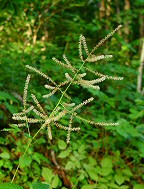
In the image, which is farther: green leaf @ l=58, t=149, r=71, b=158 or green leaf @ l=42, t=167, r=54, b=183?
green leaf @ l=58, t=149, r=71, b=158

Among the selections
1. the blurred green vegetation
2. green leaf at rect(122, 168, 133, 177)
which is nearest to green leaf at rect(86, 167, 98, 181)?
the blurred green vegetation

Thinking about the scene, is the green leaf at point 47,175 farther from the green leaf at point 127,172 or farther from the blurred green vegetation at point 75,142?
the green leaf at point 127,172

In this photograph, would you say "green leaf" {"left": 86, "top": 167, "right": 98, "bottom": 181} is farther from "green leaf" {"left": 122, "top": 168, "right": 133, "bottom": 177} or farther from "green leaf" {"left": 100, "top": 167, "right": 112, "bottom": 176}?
"green leaf" {"left": 122, "top": 168, "right": 133, "bottom": 177}

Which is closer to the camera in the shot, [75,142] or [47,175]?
[47,175]

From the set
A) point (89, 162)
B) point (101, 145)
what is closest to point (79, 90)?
point (101, 145)

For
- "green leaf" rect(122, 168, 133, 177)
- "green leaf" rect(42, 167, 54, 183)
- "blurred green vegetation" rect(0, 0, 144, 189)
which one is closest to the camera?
"green leaf" rect(42, 167, 54, 183)

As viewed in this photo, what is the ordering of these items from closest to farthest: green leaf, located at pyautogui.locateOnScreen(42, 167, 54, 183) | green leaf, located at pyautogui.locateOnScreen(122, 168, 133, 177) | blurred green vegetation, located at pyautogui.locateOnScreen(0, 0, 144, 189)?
green leaf, located at pyautogui.locateOnScreen(42, 167, 54, 183), blurred green vegetation, located at pyautogui.locateOnScreen(0, 0, 144, 189), green leaf, located at pyautogui.locateOnScreen(122, 168, 133, 177)

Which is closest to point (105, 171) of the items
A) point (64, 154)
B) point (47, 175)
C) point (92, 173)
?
point (92, 173)

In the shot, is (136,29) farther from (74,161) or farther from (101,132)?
(74,161)

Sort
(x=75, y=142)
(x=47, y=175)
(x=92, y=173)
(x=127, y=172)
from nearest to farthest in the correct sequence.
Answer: (x=47, y=175)
(x=92, y=173)
(x=127, y=172)
(x=75, y=142)

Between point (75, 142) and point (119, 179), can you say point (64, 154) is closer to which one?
point (75, 142)

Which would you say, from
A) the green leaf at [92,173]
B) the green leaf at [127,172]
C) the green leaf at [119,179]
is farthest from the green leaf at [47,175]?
the green leaf at [127,172]
